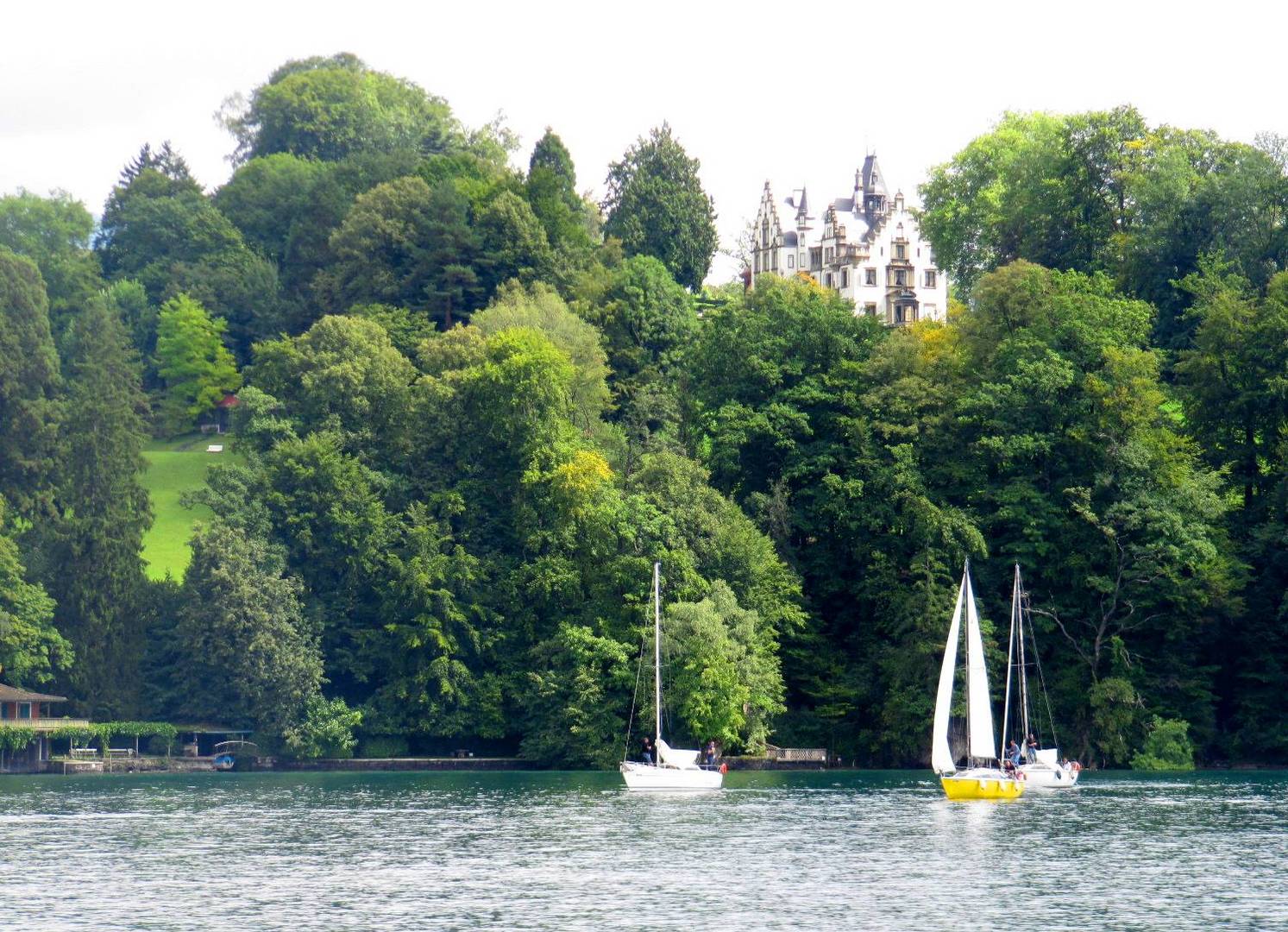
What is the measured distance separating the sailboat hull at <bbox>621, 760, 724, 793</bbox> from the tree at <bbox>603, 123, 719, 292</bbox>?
60.3 meters

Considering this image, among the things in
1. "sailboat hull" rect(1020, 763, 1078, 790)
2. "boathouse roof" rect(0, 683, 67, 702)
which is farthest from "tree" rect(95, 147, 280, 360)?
"sailboat hull" rect(1020, 763, 1078, 790)

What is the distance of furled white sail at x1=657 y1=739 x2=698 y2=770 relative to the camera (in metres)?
79.2

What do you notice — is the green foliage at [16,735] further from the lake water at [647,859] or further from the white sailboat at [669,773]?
the white sailboat at [669,773]

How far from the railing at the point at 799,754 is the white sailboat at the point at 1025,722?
8580mm

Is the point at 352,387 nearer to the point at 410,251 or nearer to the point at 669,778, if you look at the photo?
the point at 410,251

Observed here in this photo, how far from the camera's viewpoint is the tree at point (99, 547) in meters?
98.3

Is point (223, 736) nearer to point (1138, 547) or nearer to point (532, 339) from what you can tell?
point (532, 339)

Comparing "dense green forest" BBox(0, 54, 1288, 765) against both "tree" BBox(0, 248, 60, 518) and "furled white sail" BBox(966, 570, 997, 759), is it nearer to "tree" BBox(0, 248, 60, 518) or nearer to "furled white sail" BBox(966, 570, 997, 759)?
"tree" BBox(0, 248, 60, 518)

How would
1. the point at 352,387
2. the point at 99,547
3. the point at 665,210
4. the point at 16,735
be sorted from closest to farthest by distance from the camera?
the point at 16,735, the point at 99,547, the point at 352,387, the point at 665,210

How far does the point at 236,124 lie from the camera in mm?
186375

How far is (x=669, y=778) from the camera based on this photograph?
7869cm

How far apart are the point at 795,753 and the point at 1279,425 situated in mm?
26075

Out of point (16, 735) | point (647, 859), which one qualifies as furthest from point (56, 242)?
Answer: point (647, 859)

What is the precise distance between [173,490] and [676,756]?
57046 millimetres
